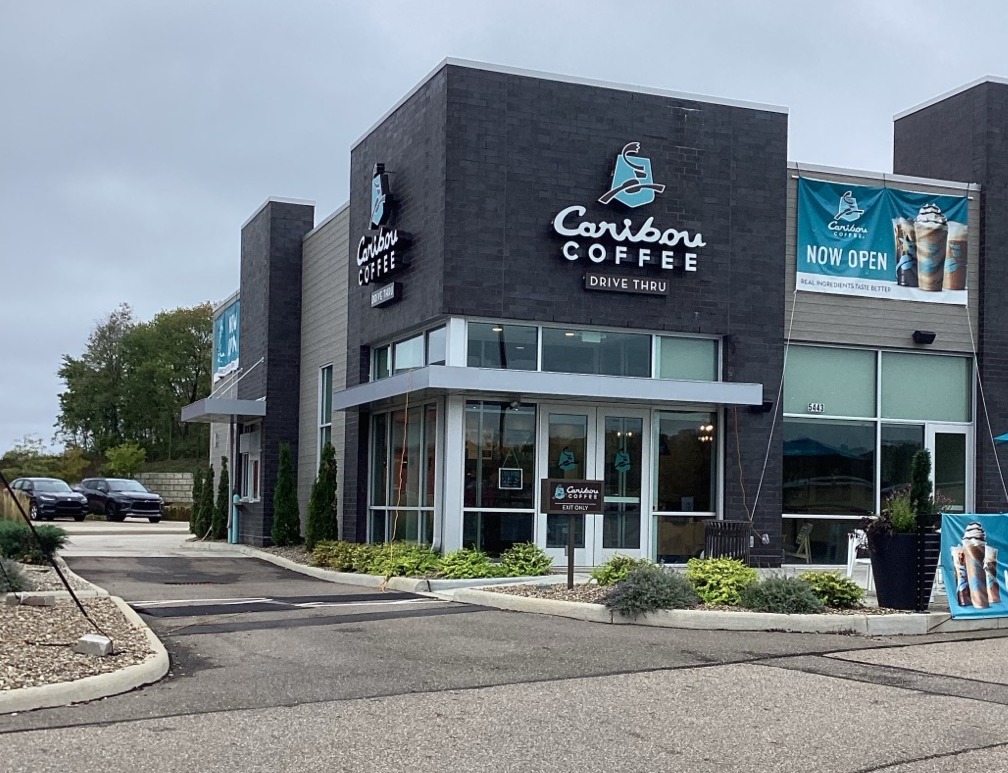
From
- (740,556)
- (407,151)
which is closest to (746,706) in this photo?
(740,556)

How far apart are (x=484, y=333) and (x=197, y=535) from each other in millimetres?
14610

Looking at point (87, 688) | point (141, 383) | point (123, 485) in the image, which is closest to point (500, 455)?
point (87, 688)

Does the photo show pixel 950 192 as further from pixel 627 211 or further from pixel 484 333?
pixel 484 333

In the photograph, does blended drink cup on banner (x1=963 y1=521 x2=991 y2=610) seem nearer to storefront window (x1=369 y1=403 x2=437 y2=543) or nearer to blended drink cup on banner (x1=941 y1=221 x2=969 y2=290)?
storefront window (x1=369 y1=403 x2=437 y2=543)

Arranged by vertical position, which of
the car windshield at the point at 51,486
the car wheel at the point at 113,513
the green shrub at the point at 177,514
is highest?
the car windshield at the point at 51,486

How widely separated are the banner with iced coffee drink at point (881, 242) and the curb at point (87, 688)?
14.0 m

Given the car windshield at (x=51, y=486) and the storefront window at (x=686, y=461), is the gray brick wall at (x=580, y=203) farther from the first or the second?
the car windshield at (x=51, y=486)

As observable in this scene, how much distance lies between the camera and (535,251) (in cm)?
1902

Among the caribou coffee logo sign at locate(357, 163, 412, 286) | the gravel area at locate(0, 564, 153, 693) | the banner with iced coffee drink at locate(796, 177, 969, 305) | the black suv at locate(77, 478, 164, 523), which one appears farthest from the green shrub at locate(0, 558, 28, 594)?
the black suv at locate(77, 478, 164, 523)

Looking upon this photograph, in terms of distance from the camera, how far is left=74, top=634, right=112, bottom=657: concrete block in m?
9.84

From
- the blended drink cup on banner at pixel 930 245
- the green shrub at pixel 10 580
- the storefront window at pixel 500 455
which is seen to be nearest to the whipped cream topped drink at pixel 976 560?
the storefront window at pixel 500 455

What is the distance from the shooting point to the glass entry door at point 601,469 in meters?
19.2

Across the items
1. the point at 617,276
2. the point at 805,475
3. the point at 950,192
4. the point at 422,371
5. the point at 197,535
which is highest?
the point at 950,192

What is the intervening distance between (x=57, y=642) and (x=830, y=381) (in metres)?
14.0
